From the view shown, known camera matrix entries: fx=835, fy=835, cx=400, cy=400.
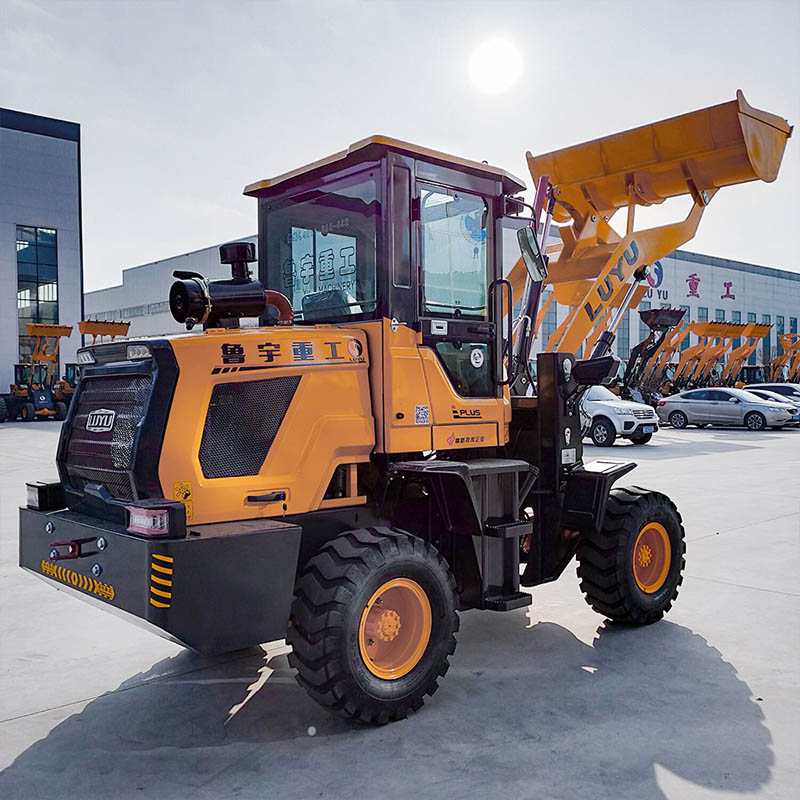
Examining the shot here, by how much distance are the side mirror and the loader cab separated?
24cm

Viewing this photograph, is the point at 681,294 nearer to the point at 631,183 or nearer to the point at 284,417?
the point at 631,183

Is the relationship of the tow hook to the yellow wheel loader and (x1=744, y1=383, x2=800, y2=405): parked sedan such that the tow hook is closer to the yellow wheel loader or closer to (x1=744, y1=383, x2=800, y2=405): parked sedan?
the yellow wheel loader

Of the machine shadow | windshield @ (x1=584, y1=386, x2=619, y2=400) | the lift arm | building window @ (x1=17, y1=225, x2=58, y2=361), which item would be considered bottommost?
the machine shadow

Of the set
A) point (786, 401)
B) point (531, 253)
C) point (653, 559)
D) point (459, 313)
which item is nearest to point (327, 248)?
point (459, 313)

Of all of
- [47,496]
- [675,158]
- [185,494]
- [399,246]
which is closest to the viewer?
[185,494]

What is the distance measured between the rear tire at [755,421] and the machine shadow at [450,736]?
20026 mm

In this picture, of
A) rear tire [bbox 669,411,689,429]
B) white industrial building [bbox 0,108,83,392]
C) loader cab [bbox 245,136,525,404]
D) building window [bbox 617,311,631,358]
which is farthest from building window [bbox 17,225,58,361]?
loader cab [bbox 245,136,525,404]

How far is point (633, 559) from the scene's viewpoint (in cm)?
528

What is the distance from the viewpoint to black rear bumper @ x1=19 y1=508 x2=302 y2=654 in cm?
334

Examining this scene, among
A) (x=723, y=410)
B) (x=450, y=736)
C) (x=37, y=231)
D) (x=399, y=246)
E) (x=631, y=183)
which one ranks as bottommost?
(x=450, y=736)

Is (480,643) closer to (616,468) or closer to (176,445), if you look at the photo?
(616,468)

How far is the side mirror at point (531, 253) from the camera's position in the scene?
15.1 feet

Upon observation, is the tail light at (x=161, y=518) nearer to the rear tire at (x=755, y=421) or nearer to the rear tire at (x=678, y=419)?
the rear tire at (x=755, y=421)

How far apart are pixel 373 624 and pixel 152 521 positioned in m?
1.22
